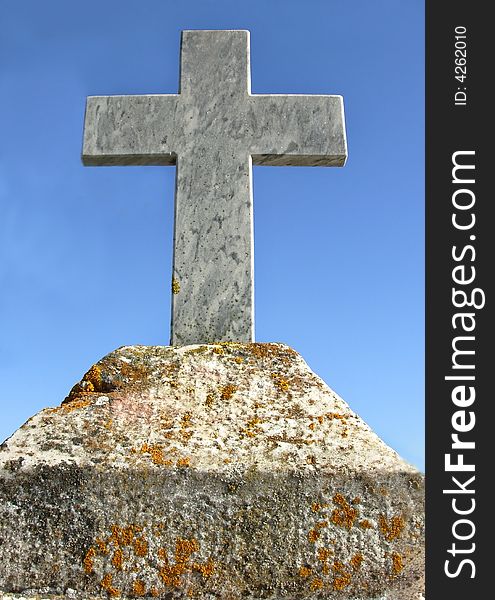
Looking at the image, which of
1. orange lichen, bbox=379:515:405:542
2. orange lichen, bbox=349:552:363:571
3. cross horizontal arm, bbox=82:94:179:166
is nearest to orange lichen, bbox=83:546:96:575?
orange lichen, bbox=349:552:363:571

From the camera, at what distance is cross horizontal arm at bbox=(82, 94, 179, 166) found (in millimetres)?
3480

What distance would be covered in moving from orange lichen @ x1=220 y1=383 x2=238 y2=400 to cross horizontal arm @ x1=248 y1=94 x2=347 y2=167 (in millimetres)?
1358

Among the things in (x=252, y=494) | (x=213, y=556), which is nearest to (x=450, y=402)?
(x=252, y=494)

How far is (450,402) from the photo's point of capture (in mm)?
2723

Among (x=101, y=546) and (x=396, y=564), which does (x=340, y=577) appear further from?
(x=101, y=546)

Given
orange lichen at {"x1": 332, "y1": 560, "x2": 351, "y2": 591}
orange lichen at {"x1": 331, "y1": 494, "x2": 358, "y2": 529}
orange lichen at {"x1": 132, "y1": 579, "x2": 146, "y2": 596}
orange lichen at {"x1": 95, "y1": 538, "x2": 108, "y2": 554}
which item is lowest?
orange lichen at {"x1": 132, "y1": 579, "x2": 146, "y2": 596}

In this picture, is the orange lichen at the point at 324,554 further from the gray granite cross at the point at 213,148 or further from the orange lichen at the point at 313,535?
the gray granite cross at the point at 213,148

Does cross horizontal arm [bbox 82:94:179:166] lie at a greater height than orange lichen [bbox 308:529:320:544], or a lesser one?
greater

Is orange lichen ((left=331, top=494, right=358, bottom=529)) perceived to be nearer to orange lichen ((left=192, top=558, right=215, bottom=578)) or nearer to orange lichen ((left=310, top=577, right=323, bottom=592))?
orange lichen ((left=310, top=577, right=323, bottom=592))

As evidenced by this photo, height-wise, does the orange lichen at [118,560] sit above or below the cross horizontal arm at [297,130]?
below

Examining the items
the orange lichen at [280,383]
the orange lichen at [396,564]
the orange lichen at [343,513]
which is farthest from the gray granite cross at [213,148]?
the orange lichen at [396,564]

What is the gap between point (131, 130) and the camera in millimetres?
3533

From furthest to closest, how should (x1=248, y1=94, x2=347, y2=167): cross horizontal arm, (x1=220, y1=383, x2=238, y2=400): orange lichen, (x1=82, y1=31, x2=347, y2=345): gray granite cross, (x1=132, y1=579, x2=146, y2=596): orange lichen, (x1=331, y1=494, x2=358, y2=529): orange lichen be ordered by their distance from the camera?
(x1=248, y1=94, x2=347, y2=167): cross horizontal arm
(x1=82, y1=31, x2=347, y2=345): gray granite cross
(x1=220, y1=383, x2=238, y2=400): orange lichen
(x1=331, y1=494, x2=358, y2=529): orange lichen
(x1=132, y1=579, x2=146, y2=596): orange lichen

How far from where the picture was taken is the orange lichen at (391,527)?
2315 millimetres
